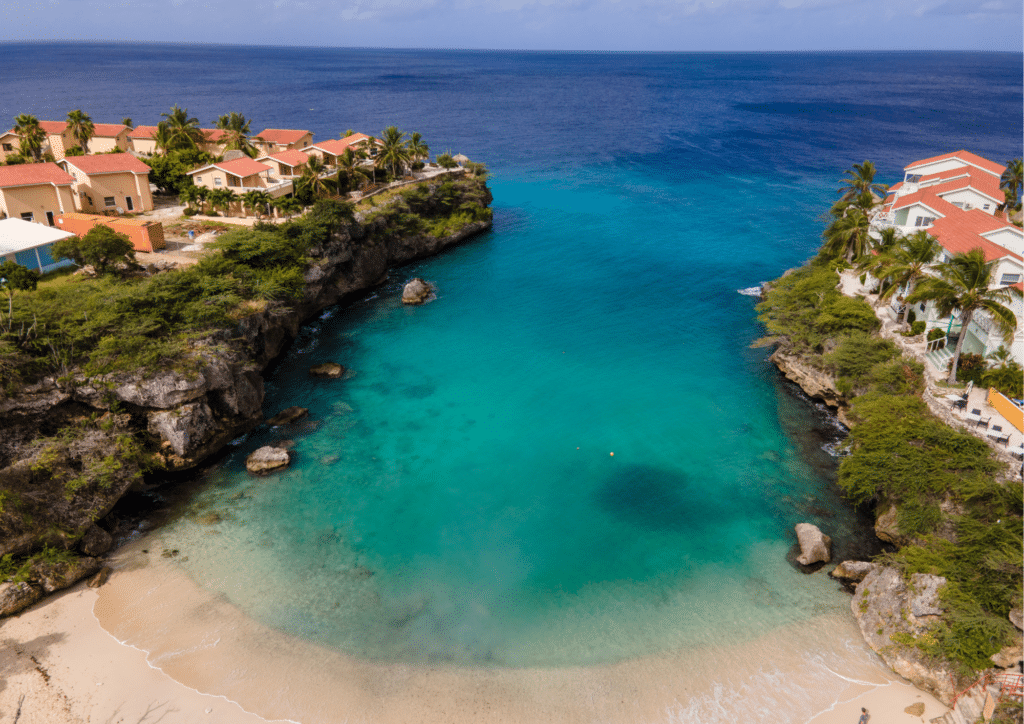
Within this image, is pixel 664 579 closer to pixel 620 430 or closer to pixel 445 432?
pixel 620 430

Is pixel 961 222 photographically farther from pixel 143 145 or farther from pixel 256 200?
pixel 143 145

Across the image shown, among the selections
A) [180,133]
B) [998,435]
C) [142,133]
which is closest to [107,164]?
[180,133]

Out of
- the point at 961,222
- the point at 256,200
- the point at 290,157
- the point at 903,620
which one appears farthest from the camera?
the point at 290,157

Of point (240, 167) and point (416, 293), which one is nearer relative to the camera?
point (416, 293)

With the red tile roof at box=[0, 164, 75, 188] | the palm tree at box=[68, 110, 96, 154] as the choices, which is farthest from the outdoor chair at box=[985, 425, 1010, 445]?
the palm tree at box=[68, 110, 96, 154]

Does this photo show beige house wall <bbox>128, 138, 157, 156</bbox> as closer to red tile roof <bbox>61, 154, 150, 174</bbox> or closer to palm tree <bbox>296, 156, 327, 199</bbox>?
red tile roof <bbox>61, 154, 150, 174</bbox>

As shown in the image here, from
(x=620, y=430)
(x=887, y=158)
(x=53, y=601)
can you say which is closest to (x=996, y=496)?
(x=620, y=430)
